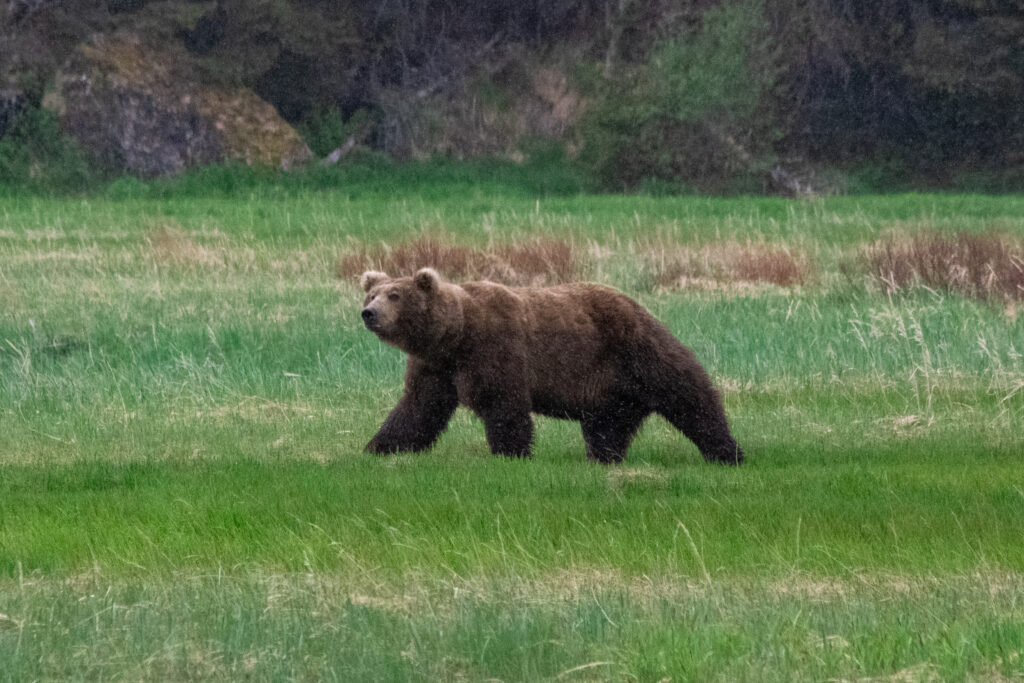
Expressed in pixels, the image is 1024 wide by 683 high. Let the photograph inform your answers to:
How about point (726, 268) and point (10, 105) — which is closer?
point (726, 268)

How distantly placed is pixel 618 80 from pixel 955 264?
71.6 feet

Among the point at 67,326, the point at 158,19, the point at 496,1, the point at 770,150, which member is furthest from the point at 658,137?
the point at 67,326

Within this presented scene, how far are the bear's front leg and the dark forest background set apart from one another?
96.0 ft

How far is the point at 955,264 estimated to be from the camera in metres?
17.3

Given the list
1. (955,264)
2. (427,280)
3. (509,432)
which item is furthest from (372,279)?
(955,264)

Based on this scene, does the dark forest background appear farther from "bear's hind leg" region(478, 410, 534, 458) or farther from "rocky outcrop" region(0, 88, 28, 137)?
"bear's hind leg" region(478, 410, 534, 458)

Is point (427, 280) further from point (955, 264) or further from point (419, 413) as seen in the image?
point (955, 264)

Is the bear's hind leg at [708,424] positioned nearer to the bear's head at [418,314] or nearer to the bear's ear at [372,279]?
the bear's head at [418,314]

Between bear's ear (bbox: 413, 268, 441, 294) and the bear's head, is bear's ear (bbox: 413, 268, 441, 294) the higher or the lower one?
the higher one

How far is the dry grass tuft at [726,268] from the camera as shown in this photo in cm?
1808

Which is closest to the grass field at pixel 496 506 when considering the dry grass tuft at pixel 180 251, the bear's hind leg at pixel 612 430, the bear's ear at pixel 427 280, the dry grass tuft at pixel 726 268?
the bear's hind leg at pixel 612 430

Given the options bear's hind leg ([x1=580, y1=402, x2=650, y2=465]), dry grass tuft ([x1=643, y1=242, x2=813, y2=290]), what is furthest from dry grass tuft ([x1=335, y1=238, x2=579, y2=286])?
bear's hind leg ([x1=580, y1=402, x2=650, y2=465])

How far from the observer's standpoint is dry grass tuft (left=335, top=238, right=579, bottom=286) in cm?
1842

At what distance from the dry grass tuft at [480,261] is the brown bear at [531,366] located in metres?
9.30
